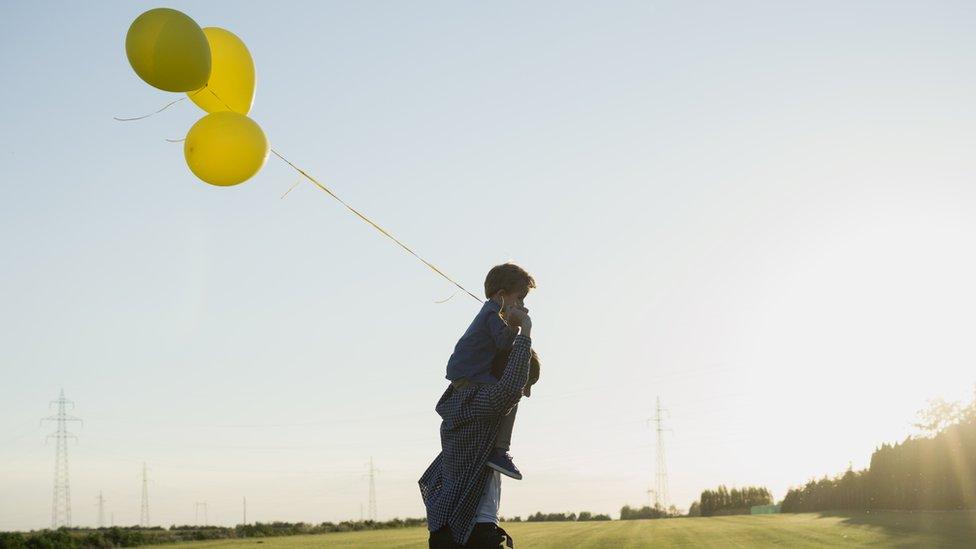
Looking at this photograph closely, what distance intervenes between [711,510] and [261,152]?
69.7 metres

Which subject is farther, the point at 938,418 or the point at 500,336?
the point at 938,418

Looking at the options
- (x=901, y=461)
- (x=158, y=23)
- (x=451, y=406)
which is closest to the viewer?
(x=451, y=406)

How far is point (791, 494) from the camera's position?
2386 inches

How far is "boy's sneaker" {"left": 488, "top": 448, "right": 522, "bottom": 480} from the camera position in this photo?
4.31m

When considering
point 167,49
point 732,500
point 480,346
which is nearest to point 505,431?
point 480,346

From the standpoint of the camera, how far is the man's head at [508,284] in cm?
456

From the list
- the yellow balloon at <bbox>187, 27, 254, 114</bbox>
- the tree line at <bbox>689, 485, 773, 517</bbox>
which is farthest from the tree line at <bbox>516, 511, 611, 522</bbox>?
the yellow balloon at <bbox>187, 27, 254, 114</bbox>

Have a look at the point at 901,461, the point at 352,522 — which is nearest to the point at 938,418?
the point at 901,461

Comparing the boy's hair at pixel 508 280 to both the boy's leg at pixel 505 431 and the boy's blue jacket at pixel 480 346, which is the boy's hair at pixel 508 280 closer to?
the boy's blue jacket at pixel 480 346

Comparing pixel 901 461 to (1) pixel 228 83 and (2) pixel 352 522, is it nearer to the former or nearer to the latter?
(2) pixel 352 522

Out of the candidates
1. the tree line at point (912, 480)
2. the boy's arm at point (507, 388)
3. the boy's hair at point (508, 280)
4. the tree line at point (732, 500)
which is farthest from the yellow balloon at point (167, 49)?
the tree line at point (732, 500)

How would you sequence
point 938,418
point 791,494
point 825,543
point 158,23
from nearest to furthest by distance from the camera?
1. point 158,23
2. point 825,543
3. point 791,494
4. point 938,418

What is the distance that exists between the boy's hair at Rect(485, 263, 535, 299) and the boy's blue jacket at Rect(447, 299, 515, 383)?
0.48ft

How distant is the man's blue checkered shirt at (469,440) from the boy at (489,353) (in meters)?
0.05
